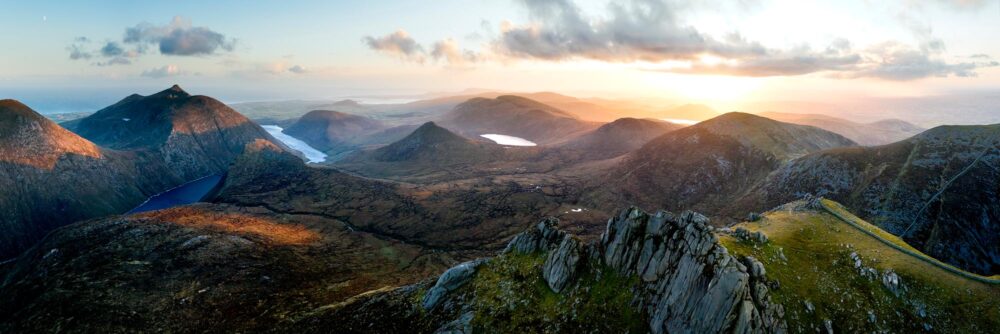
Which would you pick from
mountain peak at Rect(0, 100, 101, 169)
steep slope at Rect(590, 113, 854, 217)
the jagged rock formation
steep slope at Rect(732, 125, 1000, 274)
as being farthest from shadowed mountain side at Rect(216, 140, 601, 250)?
mountain peak at Rect(0, 100, 101, 169)

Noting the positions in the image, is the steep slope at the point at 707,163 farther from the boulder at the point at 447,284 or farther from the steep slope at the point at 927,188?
the boulder at the point at 447,284

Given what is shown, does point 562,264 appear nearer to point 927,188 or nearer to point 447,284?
point 447,284

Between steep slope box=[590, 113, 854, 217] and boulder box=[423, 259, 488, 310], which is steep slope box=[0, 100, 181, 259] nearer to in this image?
boulder box=[423, 259, 488, 310]

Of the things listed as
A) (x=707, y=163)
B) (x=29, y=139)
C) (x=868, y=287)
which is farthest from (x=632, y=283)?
(x=29, y=139)

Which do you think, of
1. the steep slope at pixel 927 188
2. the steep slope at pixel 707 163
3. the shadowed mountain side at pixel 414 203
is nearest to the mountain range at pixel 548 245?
the steep slope at pixel 927 188

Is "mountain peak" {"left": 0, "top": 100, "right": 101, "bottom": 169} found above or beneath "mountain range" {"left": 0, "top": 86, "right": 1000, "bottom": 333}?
above

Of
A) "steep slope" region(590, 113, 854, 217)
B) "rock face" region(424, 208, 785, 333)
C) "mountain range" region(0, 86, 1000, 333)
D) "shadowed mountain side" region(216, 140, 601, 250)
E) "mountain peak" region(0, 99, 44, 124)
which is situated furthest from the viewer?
"mountain peak" region(0, 99, 44, 124)
